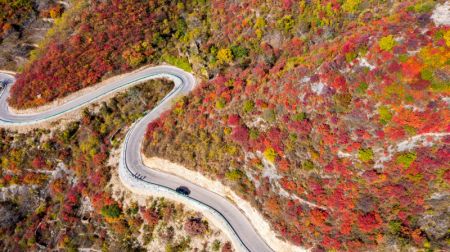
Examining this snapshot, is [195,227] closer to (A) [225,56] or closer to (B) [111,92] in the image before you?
(A) [225,56]

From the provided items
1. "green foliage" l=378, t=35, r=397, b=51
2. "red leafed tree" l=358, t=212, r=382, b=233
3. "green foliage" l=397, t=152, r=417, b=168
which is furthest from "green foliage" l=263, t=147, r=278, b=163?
"green foliage" l=378, t=35, r=397, b=51

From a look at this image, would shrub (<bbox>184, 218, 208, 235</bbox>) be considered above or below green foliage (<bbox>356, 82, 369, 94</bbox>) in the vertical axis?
below

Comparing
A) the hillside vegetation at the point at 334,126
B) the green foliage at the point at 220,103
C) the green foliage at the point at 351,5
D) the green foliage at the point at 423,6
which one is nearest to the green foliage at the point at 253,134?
the hillside vegetation at the point at 334,126

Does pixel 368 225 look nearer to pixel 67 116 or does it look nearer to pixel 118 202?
pixel 118 202

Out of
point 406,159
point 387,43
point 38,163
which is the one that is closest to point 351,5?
point 387,43

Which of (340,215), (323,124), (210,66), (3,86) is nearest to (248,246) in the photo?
(340,215)

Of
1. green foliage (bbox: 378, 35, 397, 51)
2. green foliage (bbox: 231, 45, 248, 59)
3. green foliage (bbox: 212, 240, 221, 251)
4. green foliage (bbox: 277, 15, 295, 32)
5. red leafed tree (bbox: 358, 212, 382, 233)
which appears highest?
green foliage (bbox: 277, 15, 295, 32)

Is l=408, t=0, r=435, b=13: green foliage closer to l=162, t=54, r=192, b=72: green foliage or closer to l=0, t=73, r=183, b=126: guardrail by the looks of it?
l=162, t=54, r=192, b=72: green foliage
